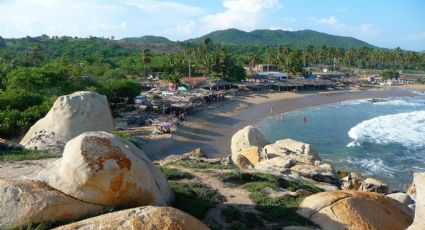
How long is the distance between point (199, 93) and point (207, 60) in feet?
78.0

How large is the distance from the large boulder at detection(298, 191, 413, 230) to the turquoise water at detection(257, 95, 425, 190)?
748 inches

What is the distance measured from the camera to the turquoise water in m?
37.0

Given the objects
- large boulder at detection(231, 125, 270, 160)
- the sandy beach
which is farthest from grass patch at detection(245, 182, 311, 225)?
the sandy beach

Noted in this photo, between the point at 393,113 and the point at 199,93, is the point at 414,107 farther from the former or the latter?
the point at 199,93

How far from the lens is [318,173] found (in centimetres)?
2270

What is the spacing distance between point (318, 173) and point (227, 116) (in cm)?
3631

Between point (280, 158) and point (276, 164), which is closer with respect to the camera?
point (276, 164)

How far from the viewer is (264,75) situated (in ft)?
329

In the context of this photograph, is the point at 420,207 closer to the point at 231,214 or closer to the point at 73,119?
the point at 231,214

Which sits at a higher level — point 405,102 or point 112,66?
point 112,66

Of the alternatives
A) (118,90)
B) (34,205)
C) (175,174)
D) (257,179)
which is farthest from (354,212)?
(118,90)

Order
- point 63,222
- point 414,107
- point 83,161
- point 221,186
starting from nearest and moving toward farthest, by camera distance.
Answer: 1. point 63,222
2. point 83,161
3. point 221,186
4. point 414,107

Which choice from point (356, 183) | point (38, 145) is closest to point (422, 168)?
point (356, 183)

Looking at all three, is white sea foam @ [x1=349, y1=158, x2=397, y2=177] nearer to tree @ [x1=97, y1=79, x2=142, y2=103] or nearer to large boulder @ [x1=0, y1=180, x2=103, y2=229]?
large boulder @ [x1=0, y1=180, x2=103, y2=229]
